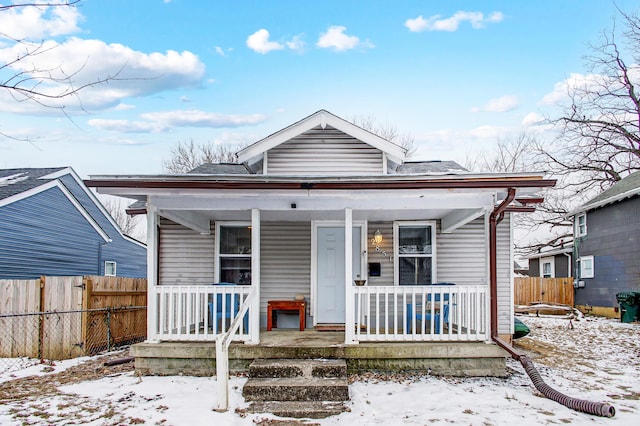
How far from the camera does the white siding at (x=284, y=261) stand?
9.27m

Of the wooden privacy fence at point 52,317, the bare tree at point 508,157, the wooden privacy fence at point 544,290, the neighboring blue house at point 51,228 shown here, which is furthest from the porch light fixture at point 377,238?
the bare tree at point 508,157

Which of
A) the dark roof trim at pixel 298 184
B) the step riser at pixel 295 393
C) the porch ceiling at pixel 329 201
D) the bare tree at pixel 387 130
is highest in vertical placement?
the bare tree at pixel 387 130

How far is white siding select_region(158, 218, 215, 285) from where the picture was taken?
930 centimetres

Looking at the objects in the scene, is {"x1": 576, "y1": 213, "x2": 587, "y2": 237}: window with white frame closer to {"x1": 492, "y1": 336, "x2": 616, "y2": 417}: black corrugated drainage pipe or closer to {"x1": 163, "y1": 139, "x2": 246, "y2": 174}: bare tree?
{"x1": 492, "y1": 336, "x2": 616, "y2": 417}: black corrugated drainage pipe

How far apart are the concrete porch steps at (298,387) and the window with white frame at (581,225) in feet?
53.4

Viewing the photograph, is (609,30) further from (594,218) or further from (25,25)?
(25,25)

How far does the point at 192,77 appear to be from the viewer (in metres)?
13.1

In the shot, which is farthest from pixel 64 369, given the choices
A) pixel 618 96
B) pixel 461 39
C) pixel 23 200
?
pixel 618 96

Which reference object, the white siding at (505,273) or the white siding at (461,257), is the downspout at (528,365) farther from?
the white siding at (461,257)

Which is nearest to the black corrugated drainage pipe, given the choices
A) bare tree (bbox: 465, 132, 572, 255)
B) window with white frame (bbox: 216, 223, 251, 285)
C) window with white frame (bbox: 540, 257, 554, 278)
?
window with white frame (bbox: 216, 223, 251, 285)

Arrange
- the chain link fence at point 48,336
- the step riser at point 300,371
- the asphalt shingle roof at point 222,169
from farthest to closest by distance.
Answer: the asphalt shingle roof at point 222,169
the chain link fence at point 48,336
the step riser at point 300,371

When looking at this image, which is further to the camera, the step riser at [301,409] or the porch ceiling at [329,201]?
the porch ceiling at [329,201]

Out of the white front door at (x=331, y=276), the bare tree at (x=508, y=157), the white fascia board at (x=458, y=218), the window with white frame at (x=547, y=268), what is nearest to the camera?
the white fascia board at (x=458, y=218)

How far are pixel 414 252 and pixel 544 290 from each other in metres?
13.5
